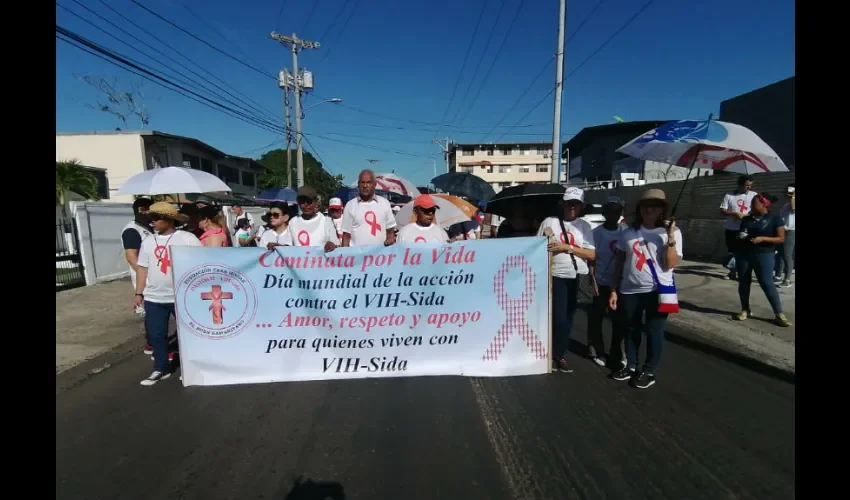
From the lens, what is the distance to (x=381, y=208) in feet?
17.3

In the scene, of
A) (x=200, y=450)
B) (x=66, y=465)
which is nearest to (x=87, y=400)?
(x=66, y=465)

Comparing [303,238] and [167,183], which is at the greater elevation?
[167,183]

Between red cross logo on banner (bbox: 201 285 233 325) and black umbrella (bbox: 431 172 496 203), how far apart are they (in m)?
7.64

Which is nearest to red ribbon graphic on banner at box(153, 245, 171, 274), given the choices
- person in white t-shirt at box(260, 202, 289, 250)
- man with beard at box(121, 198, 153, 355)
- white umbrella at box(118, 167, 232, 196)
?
man with beard at box(121, 198, 153, 355)

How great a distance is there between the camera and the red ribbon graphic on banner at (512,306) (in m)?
4.07

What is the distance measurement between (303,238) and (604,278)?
3.39m

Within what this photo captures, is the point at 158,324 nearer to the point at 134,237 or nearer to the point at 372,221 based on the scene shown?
the point at 134,237

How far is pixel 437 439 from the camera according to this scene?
10.3 ft

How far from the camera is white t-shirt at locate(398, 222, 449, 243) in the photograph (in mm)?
4363

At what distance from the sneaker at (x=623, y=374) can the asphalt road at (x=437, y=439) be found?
0.62ft

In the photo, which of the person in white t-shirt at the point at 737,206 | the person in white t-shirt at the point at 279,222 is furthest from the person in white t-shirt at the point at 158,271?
the person in white t-shirt at the point at 737,206

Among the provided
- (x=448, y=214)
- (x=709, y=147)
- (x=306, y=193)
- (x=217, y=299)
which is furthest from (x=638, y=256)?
(x=448, y=214)

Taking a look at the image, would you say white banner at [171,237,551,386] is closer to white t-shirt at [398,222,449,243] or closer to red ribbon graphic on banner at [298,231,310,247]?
white t-shirt at [398,222,449,243]

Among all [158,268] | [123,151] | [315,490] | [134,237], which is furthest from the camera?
[123,151]
